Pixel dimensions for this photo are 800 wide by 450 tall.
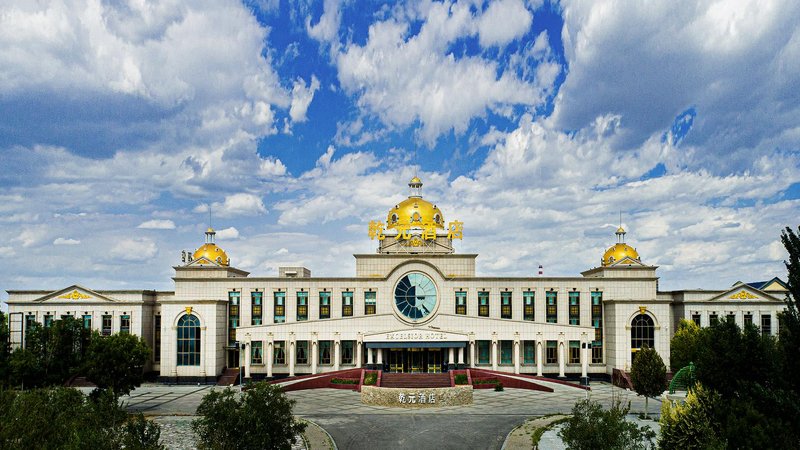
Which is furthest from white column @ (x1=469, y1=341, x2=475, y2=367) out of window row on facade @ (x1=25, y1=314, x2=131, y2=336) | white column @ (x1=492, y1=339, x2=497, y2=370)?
window row on facade @ (x1=25, y1=314, x2=131, y2=336)

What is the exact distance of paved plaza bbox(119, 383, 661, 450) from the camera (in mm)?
34219

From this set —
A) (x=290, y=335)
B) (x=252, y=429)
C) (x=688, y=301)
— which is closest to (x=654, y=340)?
(x=688, y=301)

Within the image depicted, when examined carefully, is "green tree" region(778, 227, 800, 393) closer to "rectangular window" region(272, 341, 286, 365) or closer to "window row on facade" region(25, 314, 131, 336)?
"rectangular window" region(272, 341, 286, 365)

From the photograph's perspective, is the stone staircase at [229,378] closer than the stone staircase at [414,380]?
No

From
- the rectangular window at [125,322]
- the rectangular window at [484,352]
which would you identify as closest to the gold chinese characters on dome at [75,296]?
the rectangular window at [125,322]

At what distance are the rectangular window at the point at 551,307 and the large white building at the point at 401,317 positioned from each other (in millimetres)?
100

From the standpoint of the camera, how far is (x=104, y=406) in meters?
21.3

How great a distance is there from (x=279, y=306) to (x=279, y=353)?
4661 millimetres

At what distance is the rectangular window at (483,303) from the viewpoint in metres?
61.6

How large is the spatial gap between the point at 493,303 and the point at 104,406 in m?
44.8

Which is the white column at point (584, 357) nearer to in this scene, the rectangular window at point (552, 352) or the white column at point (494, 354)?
the rectangular window at point (552, 352)

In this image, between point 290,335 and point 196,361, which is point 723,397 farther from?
point 196,361

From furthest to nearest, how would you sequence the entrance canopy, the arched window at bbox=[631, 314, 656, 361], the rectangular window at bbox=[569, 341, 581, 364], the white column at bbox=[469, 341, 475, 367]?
the rectangular window at bbox=[569, 341, 581, 364], the arched window at bbox=[631, 314, 656, 361], the white column at bbox=[469, 341, 475, 367], the entrance canopy

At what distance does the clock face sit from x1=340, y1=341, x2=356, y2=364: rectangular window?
19.0 ft
